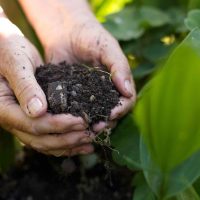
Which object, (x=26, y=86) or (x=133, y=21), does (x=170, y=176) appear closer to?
(x=26, y=86)

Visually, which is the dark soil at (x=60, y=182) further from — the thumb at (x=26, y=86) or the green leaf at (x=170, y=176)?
the green leaf at (x=170, y=176)

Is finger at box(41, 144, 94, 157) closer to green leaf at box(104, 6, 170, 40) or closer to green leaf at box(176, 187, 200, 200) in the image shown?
green leaf at box(176, 187, 200, 200)

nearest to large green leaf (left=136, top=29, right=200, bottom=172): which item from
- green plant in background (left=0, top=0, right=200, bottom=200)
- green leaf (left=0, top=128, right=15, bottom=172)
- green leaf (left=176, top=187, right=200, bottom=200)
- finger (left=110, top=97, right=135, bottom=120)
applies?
green plant in background (left=0, top=0, right=200, bottom=200)

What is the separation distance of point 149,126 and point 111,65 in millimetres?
411

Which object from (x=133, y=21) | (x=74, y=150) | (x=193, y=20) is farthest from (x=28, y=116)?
(x=133, y=21)

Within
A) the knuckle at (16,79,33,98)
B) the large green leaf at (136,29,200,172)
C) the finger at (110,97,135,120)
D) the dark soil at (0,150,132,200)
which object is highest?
the large green leaf at (136,29,200,172)

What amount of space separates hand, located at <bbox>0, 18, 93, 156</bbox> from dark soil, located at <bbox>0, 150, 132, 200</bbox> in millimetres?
232

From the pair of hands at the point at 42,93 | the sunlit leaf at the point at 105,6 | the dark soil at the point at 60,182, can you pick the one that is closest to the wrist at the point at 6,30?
the pair of hands at the point at 42,93

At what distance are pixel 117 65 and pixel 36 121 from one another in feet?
0.63

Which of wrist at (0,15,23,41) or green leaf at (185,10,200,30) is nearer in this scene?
green leaf at (185,10,200,30)

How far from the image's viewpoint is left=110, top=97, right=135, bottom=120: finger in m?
0.79

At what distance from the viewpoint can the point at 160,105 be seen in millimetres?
443

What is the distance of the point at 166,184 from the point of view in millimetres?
550

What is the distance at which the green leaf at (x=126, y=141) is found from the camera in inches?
31.8
